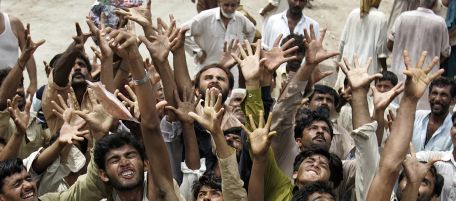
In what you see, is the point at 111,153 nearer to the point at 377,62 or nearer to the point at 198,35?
the point at 198,35

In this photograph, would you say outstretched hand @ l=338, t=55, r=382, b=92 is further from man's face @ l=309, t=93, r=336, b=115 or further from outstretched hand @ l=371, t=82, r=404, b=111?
man's face @ l=309, t=93, r=336, b=115

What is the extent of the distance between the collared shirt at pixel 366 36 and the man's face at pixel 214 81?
10.5 ft

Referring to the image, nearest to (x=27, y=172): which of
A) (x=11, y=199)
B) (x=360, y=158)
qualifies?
(x=11, y=199)

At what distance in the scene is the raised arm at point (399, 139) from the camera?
19.5 feet

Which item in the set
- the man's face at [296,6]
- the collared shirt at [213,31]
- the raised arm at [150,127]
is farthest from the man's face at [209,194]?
the man's face at [296,6]

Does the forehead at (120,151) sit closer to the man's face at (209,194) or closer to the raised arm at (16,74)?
the man's face at (209,194)

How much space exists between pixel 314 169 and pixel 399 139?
2.02ft

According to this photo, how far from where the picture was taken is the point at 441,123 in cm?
796

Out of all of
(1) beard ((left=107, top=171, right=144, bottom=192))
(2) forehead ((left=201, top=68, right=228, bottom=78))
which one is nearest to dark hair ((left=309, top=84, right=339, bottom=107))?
(2) forehead ((left=201, top=68, right=228, bottom=78))

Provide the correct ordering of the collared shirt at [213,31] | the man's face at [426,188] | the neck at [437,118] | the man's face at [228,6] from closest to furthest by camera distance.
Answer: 1. the man's face at [426,188]
2. the neck at [437,118]
3. the man's face at [228,6]
4. the collared shirt at [213,31]

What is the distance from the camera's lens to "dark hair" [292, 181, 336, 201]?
598cm

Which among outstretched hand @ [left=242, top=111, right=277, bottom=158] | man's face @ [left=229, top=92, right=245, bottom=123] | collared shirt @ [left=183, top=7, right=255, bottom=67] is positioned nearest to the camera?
outstretched hand @ [left=242, top=111, right=277, bottom=158]

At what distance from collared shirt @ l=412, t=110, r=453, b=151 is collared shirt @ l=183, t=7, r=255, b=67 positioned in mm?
2144

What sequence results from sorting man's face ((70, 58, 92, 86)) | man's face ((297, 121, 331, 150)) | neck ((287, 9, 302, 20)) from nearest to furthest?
man's face ((297, 121, 331, 150)) < man's face ((70, 58, 92, 86)) < neck ((287, 9, 302, 20))
